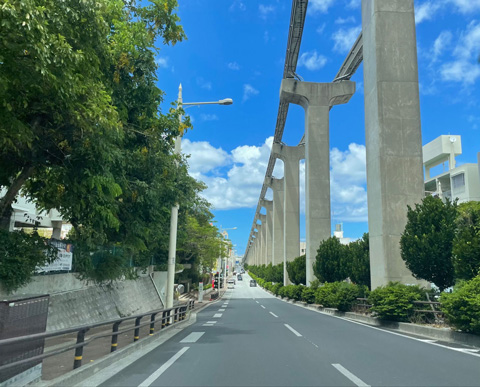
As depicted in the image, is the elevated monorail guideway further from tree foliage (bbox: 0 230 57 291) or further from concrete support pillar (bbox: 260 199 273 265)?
concrete support pillar (bbox: 260 199 273 265)

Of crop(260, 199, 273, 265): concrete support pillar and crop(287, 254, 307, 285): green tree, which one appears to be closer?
crop(287, 254, 307, 285): green tree

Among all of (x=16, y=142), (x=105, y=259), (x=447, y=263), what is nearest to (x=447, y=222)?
(x=447, y=263)

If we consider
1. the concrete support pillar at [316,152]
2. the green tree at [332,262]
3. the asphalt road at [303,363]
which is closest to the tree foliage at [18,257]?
the asphalt road at [303,363]

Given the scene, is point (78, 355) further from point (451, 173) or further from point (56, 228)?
point (451, 173)

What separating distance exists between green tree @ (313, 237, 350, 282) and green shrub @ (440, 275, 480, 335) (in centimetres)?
1864

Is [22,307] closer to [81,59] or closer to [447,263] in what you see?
[81,59]

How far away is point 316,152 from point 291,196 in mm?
17039

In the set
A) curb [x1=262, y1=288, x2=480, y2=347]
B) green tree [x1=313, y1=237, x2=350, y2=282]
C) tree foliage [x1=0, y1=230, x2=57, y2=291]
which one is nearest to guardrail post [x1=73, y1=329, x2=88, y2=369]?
tree foliage [x1=0, y1=230, x2=57, y2=291]

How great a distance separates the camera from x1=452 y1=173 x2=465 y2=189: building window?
189 ft

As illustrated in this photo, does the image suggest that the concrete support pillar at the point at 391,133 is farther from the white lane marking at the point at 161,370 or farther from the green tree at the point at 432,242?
the white lane marking at the point at 161,370

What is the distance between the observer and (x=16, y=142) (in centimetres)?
877

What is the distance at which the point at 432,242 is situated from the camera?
52.5 ft

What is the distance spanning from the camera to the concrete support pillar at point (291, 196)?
2103 inches

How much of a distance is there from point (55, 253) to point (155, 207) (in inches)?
144
